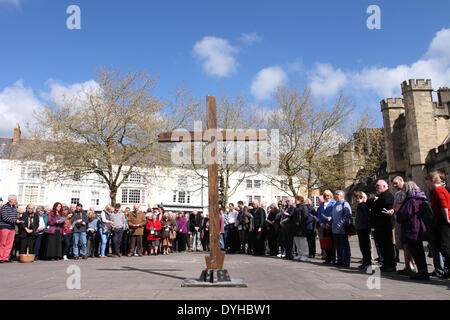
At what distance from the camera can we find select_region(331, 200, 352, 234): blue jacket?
27.4ft

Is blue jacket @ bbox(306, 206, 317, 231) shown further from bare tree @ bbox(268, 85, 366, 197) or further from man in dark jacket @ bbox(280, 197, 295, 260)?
bare tree @ bbox(268, 85, 366, 197)

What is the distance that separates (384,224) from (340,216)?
120 centimetres

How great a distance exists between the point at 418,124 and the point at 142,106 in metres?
27.0

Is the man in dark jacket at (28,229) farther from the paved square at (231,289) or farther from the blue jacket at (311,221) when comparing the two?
the blue jacket at (311,221)

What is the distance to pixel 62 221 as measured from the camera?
11.2 metres

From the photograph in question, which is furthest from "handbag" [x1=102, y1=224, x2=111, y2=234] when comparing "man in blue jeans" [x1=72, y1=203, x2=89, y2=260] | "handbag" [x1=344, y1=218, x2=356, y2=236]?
"handbag" [x1=344, y1=218, x2=356, y2=236]

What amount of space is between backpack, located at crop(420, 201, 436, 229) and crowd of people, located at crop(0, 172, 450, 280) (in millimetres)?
16

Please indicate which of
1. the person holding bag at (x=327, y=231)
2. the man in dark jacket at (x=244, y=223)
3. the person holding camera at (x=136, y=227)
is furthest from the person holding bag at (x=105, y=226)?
the person holding bag at (x=327, y=231)

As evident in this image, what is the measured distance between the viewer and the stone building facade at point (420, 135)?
3181 centimetres

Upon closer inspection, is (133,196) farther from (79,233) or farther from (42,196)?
(79,233)

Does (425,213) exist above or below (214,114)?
below

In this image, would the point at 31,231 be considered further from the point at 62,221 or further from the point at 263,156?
the point at 263,156
